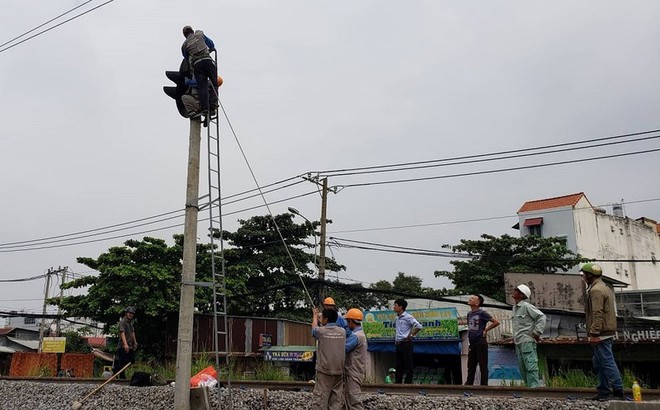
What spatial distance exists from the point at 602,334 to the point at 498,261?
28.4m

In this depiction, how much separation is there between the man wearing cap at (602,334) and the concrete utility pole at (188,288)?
503 centimetres

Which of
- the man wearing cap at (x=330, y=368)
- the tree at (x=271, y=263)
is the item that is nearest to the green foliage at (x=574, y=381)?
the man wearing cap at (x=330, y=368)

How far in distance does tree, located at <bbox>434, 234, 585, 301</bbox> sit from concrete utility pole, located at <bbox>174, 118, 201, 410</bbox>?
2707 centimetres

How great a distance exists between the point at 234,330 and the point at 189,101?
58.2 feet

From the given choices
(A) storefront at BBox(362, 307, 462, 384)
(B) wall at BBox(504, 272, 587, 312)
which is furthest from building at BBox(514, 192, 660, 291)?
(A) storefront at BBox(362, 307, 462, 384)

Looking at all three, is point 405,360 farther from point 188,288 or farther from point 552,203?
point 552,203

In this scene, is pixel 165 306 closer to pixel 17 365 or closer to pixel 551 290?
pixel 17 365

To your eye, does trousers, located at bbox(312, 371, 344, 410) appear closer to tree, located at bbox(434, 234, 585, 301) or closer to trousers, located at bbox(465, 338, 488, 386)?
trousers, located at bbox(465, 338, 488, 386)

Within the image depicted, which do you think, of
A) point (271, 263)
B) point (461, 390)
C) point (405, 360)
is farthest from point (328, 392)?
point (271, 263)

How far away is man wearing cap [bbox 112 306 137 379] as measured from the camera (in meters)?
10.2

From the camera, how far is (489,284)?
109 feet

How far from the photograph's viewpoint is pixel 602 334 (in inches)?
253

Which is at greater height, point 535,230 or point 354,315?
point 535,230

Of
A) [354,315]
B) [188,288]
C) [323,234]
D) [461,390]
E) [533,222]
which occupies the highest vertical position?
[533,222]
